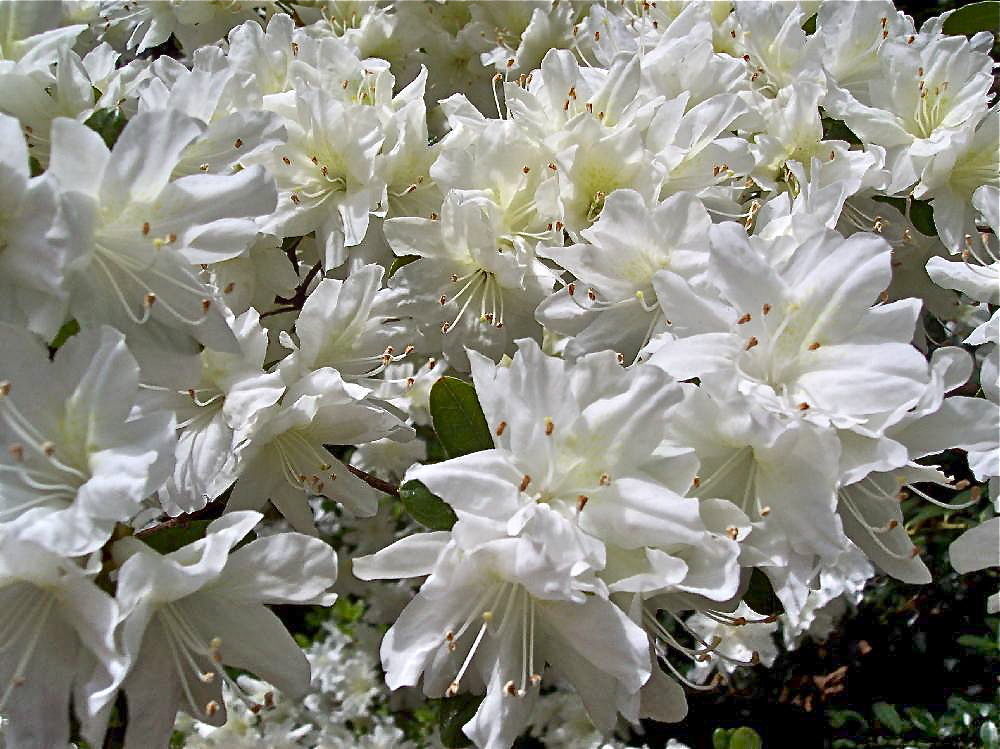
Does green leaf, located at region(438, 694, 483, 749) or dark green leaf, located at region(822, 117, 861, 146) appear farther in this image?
dark green leaf, located at region(822, 117, 861, 146)

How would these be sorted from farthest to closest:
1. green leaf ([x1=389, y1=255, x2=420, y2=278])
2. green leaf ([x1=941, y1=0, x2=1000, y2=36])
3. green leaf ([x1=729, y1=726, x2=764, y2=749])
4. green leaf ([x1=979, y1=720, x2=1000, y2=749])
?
green leaf ([x1=979, y1=720, x2=1000, y2=749]) → green leaf ([x1=941, y1=0, x2=1000, y2=36]) → green leaf ([x1=389, y1=255, x2=420, y2=278]) → green leaf ([x1=729, y1=726, x2=764, y2=749])

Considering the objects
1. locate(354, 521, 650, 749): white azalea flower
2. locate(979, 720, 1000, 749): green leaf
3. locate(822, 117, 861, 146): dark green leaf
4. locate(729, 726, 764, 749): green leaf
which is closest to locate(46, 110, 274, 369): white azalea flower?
locate(354, 521, 650, 749): white azalea flower

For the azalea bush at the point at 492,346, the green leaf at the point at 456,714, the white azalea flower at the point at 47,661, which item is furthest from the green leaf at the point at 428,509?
the white azalea flower at the point at 47,661

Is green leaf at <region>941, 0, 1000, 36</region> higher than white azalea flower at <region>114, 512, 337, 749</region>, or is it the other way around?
green leaf at <region>941, 0, 1000, 36</region>

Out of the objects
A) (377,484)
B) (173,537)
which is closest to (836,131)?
(377,484)

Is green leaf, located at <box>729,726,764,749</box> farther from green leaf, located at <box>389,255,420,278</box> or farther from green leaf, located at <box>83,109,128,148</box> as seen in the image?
green leaf, located at <box>83,109,128,148</box>

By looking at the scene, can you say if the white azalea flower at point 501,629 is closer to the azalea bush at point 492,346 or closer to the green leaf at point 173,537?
the azalea bush at point 492,346

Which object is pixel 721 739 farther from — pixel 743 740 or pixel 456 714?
pixel 456 714
